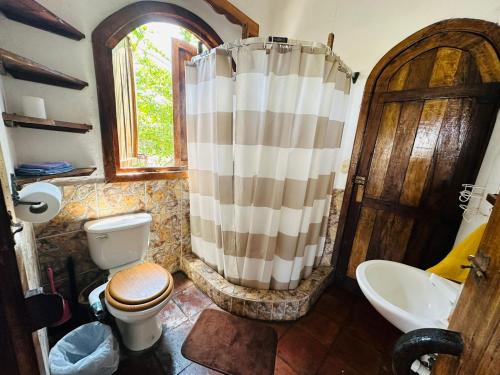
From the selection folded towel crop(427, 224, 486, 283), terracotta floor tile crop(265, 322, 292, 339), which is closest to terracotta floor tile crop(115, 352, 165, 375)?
terracotta floor tile crop(265, 322, 292, 339)

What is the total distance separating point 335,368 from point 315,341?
0.18m

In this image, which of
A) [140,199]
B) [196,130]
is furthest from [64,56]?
[140,199]

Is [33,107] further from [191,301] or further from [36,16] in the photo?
[191,301]

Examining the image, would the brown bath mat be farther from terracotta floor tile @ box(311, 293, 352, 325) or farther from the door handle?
the door handle

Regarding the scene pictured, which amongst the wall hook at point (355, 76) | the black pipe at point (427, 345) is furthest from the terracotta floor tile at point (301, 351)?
the wall hook at point (355, 76)

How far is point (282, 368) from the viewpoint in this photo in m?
1.16

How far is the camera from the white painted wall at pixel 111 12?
104cm

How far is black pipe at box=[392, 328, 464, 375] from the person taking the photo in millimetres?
331

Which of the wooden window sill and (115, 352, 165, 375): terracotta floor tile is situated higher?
the wooden window sill

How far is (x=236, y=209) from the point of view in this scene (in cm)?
138

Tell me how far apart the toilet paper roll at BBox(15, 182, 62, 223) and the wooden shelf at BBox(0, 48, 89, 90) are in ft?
1.81

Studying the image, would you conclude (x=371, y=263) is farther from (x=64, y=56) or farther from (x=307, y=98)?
(x=64, y=56)

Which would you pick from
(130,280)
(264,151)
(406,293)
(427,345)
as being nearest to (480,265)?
(427,345)

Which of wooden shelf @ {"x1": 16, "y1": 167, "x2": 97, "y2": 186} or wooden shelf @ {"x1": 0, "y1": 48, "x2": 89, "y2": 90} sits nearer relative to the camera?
wooden shelf @ {"x1": 0, "y1": 48, "x2": 89, "y2": 90}
